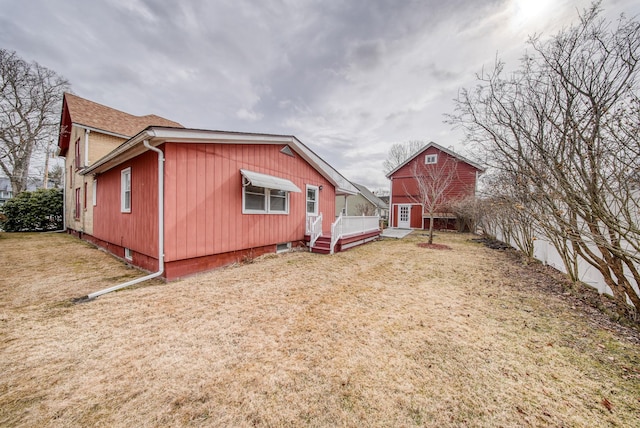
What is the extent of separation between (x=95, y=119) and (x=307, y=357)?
15931 mm

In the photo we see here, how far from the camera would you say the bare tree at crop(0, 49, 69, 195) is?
14.0 metres

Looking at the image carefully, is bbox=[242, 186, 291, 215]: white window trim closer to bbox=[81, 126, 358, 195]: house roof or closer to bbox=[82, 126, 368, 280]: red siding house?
bbox=[82, 126, 368, 280]: red siding house

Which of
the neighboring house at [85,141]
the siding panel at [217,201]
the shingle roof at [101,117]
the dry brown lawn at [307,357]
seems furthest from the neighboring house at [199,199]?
Result: the shingle roof at [101,117]

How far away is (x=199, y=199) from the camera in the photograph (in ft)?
18.6

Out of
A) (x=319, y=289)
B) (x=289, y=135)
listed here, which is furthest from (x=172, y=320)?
(x=289, y=135)

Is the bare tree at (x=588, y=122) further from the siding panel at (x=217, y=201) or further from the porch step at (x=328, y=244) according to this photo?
the siding panel at (x=217, y=201)

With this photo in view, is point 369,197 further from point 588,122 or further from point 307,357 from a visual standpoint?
point 307,357

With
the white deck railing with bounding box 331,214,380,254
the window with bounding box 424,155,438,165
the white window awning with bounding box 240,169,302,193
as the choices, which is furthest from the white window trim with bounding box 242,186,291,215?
the window with bounding box 424,155,438,165

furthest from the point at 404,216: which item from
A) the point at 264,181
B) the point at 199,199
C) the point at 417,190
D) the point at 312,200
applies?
the point at 199,199

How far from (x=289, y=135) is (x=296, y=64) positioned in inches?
206

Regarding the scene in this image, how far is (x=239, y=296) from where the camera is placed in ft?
14.1

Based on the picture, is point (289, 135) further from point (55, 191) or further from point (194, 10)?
point (55, 191)

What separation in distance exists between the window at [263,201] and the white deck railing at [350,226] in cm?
201

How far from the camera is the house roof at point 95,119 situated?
11258 mm
